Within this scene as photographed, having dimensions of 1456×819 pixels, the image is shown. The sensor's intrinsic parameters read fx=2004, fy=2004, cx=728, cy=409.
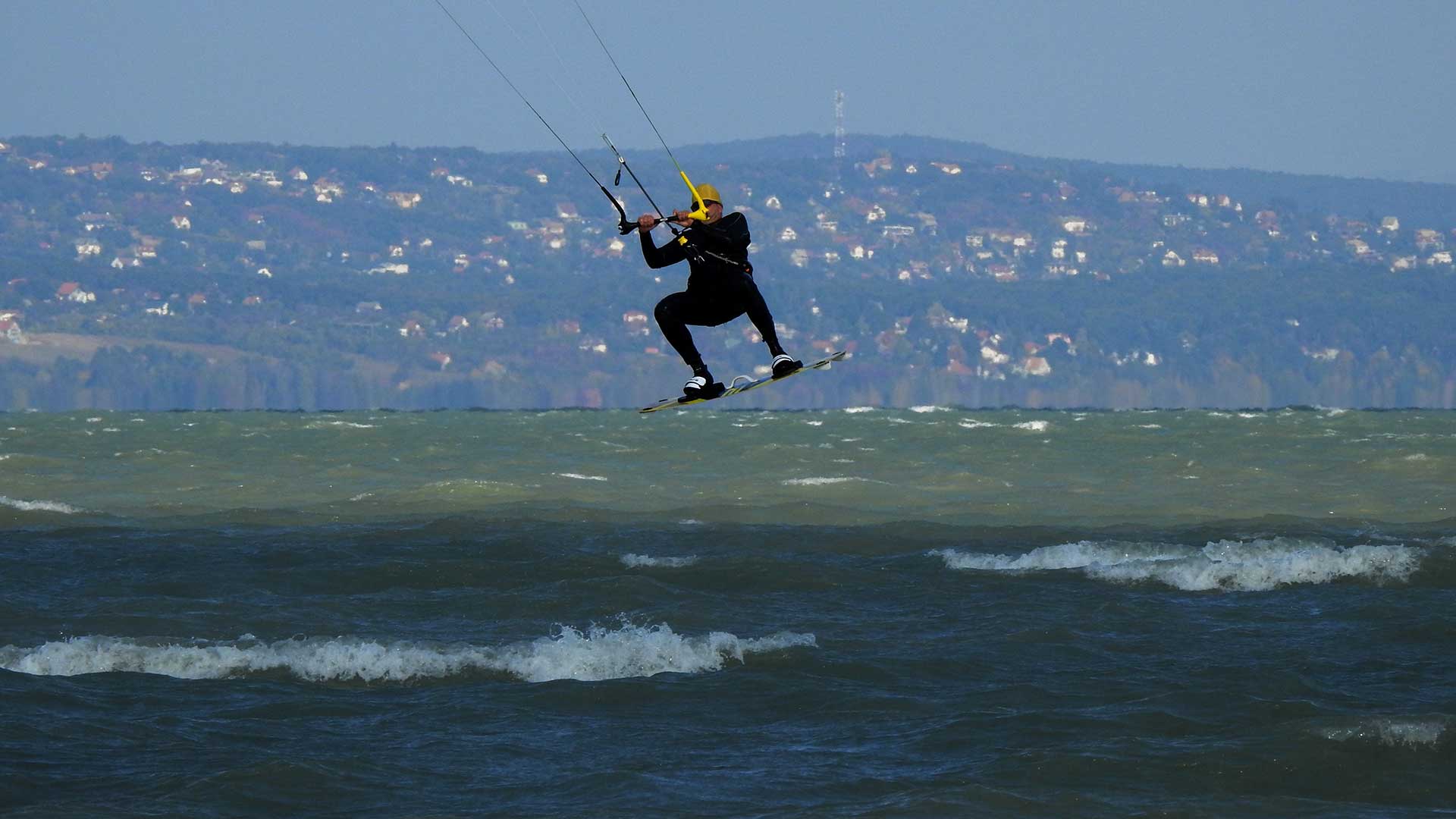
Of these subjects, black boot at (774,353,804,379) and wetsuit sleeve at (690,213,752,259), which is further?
black boot at (774,353,804,379)

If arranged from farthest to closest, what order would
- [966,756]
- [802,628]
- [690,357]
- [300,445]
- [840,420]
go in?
[840,420] → [300,445] → [802,628] → [690,357] → [966,756]

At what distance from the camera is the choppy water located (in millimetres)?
12312

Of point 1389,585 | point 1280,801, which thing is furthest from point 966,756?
point 1389,585

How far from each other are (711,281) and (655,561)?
839 centimetres

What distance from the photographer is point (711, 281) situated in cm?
1620

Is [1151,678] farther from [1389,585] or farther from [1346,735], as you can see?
[1389,585]

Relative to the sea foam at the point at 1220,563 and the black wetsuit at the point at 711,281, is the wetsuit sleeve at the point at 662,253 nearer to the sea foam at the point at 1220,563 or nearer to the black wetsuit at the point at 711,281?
the black wetsuit at the point at 711,281

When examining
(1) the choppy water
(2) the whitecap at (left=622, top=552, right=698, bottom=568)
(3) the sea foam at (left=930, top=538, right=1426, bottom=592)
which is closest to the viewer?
(1) the choppy water

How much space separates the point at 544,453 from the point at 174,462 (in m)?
11.8

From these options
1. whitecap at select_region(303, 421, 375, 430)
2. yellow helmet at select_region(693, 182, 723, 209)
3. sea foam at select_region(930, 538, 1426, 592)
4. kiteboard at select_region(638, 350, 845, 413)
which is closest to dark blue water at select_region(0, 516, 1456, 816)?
sea foam at select_region(930, 538, 1426, 592)

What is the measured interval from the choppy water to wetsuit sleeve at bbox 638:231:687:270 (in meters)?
3.33

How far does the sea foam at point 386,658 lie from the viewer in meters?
16.3

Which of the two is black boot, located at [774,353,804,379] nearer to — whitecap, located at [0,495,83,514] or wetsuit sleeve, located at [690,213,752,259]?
wetsuit sleeve, located at [690,213,752,259]

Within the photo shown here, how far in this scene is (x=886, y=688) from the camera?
50.5ft
